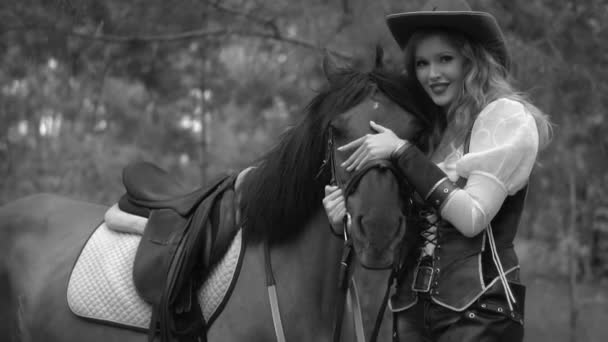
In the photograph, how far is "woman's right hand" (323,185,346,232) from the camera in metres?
2.17

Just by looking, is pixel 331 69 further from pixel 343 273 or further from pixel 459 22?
pixel 343 273

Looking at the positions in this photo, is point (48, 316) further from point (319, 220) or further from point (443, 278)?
point (443, 278)

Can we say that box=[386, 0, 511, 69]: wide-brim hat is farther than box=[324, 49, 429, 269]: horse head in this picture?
Yes

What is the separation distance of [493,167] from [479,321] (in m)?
0.52

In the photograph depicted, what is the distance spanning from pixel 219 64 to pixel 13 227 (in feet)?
A: 11.5

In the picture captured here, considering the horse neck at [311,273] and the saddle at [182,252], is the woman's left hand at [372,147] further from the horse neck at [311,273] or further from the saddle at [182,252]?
the saddle at [182,252]

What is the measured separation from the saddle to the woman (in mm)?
628

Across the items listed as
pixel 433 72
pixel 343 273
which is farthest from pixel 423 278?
pixel 433 72

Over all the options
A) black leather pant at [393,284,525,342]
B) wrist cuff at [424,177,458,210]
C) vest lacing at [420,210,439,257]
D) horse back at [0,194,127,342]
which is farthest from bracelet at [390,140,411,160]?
horse back at [0,194,127,342]

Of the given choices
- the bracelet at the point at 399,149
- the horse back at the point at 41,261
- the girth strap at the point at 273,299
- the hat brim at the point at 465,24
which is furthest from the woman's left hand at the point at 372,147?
the horse back at the point at 41,261

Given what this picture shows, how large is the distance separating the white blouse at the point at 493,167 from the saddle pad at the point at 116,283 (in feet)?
3.11

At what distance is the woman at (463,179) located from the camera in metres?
2.08

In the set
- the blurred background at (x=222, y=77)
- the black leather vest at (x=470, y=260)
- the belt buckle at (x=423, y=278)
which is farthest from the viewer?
the blurred background at (x=222, y=77)

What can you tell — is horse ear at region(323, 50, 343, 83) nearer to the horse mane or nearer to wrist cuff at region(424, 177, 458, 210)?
the horse mane
